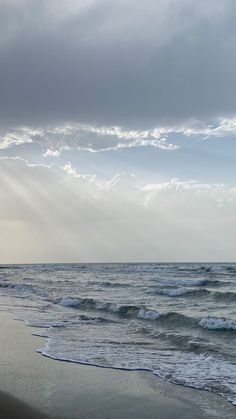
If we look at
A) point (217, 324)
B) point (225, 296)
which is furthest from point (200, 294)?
point (217, 324)

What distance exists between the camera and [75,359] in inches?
436

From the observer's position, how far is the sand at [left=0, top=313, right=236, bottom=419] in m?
7.18

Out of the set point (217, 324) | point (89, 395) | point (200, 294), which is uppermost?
point (200, 294)

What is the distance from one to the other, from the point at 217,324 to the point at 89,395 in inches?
370

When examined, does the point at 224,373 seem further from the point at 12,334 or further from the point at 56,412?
the point at 12,334

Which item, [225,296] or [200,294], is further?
[200,294]

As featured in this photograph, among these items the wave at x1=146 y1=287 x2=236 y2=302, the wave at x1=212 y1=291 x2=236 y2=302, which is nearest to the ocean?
the wave at x1=212 y1=291 x2=236 y2=302

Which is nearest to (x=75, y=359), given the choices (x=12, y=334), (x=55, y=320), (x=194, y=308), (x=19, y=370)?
(x=19, y=370)

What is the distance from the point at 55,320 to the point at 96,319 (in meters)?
1.64

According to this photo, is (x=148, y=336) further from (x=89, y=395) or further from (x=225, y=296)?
(x=225, y=296)

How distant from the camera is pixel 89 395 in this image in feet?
26.6

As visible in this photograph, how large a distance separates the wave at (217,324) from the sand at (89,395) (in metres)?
6.96

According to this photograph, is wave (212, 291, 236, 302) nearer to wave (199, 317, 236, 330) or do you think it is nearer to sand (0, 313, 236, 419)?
wave (199, 317, 236, 330)

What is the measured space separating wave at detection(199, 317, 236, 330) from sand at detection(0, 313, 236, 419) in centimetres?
696
